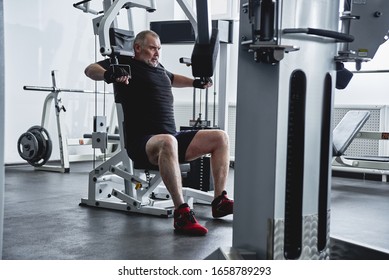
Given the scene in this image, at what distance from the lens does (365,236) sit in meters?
3.00

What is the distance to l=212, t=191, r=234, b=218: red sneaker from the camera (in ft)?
10.5

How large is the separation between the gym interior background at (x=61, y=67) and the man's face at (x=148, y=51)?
2163 mm

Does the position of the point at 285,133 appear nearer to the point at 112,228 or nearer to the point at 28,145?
the point at 112,228

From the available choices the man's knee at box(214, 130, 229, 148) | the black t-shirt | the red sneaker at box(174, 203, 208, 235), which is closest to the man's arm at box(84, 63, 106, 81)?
the black t-shirt

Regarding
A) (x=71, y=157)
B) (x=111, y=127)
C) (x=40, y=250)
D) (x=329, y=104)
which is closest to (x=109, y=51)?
(x=40, y=250)

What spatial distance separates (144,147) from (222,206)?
0.61 m

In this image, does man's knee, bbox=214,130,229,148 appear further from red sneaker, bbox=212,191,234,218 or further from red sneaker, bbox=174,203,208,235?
red sneaker, bbox=174,203,208,235

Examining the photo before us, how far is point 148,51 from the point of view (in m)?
3.37

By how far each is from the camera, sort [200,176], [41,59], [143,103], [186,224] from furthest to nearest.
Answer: [41,59] < [200,176] < [143,103] < [186,224]

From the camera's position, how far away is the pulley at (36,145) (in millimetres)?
5543

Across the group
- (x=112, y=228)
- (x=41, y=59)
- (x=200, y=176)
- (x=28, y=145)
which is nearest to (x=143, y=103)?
(x=112, y=228)

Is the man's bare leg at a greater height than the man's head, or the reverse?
the man's head

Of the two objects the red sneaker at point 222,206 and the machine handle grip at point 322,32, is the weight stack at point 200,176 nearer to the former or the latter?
the red sneaker at point 222,206

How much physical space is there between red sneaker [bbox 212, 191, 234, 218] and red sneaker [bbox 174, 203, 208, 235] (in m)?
0.29
